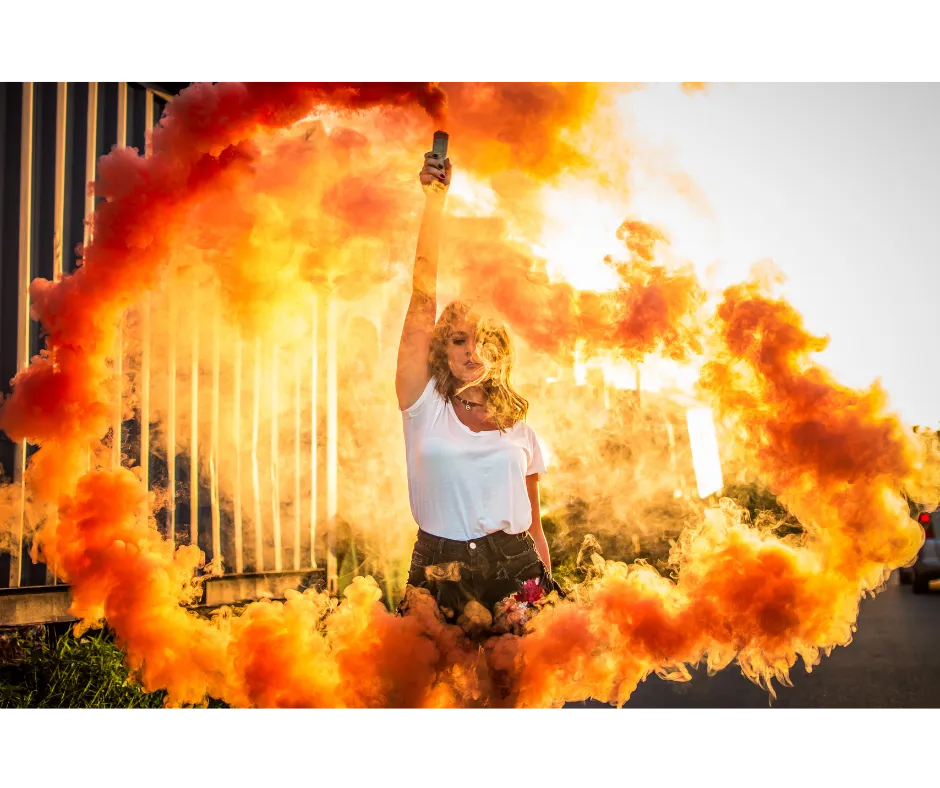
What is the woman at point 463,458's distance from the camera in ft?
11.3

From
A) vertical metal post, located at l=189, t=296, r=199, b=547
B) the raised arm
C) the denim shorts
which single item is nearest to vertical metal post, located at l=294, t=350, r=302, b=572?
vertical metal post, located at l=189, t=296, r=199, b=547

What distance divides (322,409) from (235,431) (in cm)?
61

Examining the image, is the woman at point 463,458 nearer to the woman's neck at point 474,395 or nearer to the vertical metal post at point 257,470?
the woman's neck at point 474,395

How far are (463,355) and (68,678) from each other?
9.01 ft

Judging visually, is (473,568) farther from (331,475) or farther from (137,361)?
(137,361)

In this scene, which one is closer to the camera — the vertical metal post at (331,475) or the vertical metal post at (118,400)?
the vertical metal post at (118,400)

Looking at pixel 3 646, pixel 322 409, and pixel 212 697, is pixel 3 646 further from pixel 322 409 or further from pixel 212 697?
pixel 322 409

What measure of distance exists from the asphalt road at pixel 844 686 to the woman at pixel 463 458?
1767mm

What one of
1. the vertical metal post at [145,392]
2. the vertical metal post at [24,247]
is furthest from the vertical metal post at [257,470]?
the vertical metal post at [24,247]

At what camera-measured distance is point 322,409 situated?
210 inches
